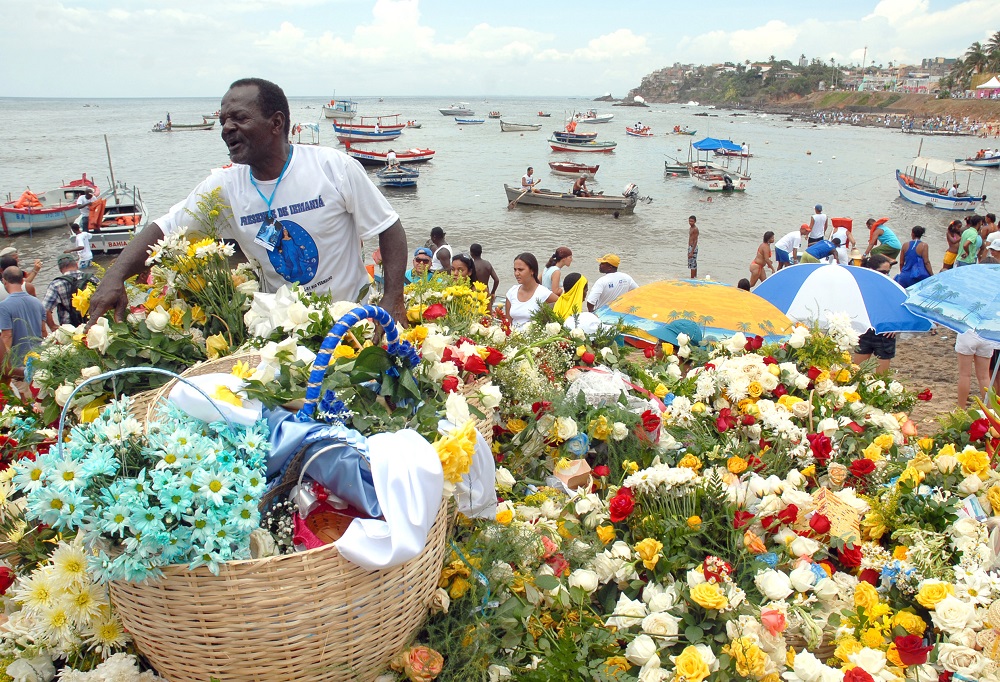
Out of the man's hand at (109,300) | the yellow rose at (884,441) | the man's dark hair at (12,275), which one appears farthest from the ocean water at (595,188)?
the man's hand at (109,300)

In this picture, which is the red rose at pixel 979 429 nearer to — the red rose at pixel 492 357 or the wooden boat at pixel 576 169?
the red rose at pixel 492 357

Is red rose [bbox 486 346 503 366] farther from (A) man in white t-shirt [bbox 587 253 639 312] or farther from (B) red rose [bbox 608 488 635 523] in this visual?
(A) man in white t-shirt [bbox 587 253 639 312]

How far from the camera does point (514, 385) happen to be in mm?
2723

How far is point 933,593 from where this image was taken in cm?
222

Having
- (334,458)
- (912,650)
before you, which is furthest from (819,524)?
(334,458)

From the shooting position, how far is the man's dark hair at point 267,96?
2.77 meters

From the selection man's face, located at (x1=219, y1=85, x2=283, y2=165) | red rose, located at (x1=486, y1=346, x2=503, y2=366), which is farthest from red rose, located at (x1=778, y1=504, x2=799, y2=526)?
man's face, located at (x1=219, y1=85, x2=283, y2=165)

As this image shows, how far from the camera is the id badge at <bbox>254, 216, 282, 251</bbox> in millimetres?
2877

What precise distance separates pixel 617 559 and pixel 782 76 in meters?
155

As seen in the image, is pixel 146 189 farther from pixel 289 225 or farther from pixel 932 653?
pixel 932 653

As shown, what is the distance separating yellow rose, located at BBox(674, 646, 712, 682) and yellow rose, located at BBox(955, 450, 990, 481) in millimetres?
1678

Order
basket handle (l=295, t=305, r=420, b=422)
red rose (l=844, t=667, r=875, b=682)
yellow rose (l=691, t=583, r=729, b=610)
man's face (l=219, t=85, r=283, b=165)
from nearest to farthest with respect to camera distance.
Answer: basket handle (l=295, t=305, r=420, b=422) < red rose (l=844, t=667, r=875, b=682) < yellow rose (l=691, t=583, r=729, b=610) < man's face (l=219, t=85, r=283, b=165)

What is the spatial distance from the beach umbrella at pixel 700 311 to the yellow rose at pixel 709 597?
2.84m

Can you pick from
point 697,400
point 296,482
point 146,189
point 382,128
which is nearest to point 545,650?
point 296,482
